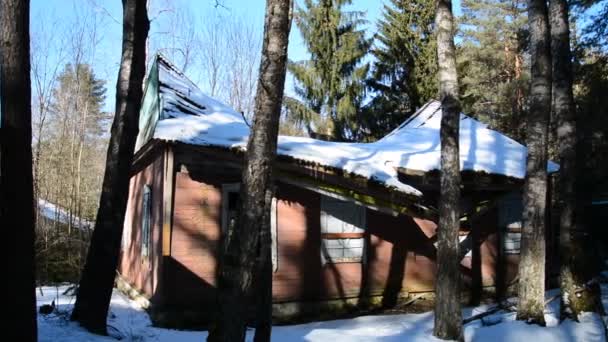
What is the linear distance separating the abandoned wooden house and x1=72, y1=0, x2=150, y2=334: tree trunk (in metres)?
1.67

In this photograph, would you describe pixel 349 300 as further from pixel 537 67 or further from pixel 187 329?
pixel 537 67

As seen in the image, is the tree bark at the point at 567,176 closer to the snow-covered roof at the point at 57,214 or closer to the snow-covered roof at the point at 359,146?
the snow-covered roof at the point at 359,146

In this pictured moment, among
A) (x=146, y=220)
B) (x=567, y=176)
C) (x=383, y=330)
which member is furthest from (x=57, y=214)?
(x=567, y=176)

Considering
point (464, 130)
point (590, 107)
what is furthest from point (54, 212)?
point (590, 107)

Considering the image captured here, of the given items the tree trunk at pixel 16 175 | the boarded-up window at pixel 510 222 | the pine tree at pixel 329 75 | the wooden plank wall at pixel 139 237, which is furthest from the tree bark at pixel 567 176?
the pine tree at pixel 329 75

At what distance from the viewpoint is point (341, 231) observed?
35.6 feet

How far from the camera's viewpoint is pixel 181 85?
12.8m

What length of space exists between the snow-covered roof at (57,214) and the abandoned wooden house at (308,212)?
681 centimetres

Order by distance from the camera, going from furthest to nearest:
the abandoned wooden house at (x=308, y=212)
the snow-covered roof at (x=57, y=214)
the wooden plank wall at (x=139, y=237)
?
1. the snow-covered roof at (x=57, y=214)
2. the wooden plank wall at (x=139, y=237)
3. the abandoned wooden house at (x=308, y=212)

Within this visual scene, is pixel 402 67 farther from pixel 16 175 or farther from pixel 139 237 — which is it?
pixel 16 175

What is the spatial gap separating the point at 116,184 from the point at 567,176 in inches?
293

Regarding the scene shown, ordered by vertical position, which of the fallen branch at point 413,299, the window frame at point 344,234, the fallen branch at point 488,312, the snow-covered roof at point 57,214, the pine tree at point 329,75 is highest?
the pine tree at point 329,75

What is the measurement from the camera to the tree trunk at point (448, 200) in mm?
7539

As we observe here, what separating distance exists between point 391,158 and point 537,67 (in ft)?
12.3
